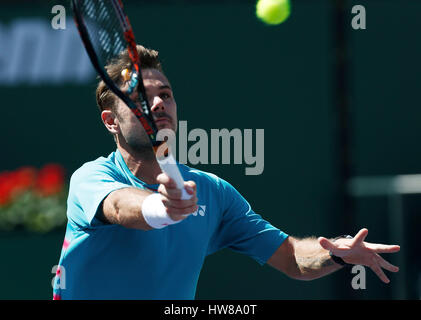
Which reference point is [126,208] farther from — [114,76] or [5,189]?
[5,189]

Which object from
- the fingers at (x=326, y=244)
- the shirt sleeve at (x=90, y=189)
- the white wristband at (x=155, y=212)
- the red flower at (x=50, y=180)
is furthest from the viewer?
the red flower at (x=50, y=180)

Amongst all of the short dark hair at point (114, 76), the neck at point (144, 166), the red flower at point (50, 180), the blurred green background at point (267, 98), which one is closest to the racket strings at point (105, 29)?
the short dark hair at point (114, 76)

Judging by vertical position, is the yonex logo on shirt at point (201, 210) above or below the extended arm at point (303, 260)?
above

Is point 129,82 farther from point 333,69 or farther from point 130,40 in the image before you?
point 333,69

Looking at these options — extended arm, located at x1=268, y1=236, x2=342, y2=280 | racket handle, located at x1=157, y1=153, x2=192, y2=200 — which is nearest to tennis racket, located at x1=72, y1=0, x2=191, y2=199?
racket handle, located at x1=157, y1=153, x2=192, y2=200

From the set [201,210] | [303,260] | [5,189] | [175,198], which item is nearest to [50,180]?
[5,189]

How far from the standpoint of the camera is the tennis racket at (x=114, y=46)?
3.15 m

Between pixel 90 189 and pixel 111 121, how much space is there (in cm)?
60

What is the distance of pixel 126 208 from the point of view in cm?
320

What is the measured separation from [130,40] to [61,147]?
452 cm

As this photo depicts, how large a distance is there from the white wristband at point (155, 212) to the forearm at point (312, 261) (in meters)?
1.23

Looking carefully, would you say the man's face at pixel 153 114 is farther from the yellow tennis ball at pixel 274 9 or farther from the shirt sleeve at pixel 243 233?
the yellow tennis ball at pixel 274 9

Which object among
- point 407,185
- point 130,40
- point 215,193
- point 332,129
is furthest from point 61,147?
point 130,40

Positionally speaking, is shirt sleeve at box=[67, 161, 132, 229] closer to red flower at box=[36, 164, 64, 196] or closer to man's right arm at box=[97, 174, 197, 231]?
man's right arm at box=[97, 174, 197, 231]
